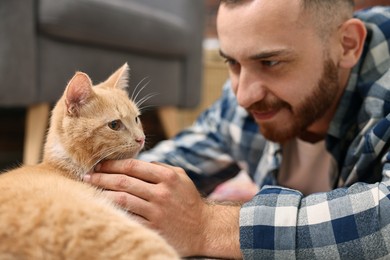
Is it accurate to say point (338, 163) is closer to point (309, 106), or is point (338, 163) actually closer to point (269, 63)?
point (309, 106)

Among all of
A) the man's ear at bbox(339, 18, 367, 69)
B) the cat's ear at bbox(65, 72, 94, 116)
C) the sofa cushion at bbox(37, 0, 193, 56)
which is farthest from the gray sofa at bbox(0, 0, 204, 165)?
the man's ear at bbox(339, 18, 367, 69)

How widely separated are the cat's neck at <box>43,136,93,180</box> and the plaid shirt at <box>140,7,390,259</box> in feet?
1.10

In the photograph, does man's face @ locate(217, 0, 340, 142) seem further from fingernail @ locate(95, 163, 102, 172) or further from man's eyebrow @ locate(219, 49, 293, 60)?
fingernail @ locate(95, 163, 102, 172)

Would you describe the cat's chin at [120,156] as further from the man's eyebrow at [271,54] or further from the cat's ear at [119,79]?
the man's eyebrow at [271,54]

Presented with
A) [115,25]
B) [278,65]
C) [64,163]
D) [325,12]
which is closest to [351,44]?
[325,12]

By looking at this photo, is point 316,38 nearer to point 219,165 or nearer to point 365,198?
point 365,198

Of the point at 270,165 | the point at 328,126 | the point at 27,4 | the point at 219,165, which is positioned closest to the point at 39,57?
the point at 27,4

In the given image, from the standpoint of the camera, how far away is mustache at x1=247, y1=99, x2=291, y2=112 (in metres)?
1.33

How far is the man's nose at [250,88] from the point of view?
1.30m

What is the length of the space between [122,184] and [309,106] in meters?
0.62

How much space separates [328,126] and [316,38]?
10.8 inches

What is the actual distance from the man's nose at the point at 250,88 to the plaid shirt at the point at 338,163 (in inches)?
9.2

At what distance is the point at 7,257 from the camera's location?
695 mm

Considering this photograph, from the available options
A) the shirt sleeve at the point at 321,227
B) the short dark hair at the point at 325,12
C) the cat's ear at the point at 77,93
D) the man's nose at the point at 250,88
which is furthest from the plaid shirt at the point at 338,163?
the cat's ear at the point at 77,93
